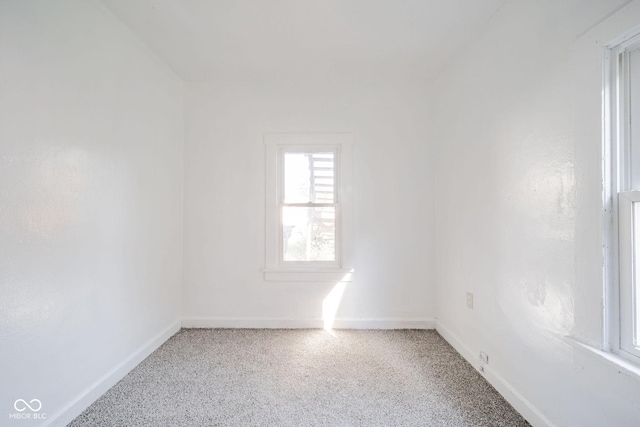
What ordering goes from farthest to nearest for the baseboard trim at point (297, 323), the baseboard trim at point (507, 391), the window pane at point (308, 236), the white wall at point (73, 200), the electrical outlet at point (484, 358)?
the window pane at point (308, 236) < the baseboard trim at point (297, 323) < the electrical outlet at point (484, 358) < the baseboard trim at point (507, 391) < the white wall at point (73, 200)

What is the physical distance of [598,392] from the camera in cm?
133

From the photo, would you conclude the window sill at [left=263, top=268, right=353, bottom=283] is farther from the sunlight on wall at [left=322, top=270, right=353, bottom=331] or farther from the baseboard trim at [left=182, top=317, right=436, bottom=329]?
the baseboard trim at [left=182, top=317, right=436, bottom=329]

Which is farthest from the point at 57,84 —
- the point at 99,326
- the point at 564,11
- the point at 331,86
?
the point at 564,11

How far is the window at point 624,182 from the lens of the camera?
1.25 m

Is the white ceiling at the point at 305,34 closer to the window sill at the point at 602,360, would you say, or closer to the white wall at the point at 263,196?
the white wall at the point at 263,196

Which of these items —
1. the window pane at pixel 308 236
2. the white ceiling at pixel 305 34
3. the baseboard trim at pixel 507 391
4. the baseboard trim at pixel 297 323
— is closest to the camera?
the baseboard trim at pixel 507 391

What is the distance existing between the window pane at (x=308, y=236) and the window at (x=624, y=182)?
7.53ft

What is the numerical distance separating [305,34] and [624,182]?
7.08 feet

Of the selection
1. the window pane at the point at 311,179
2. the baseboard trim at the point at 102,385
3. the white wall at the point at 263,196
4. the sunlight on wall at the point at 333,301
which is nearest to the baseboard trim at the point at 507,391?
the white wall at the point at 263,196

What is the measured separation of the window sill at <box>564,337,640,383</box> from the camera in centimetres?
117

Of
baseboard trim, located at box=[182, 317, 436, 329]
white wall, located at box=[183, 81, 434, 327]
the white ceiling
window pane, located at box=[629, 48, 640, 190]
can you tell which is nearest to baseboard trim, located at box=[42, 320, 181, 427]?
baseboard trim, located at box=[182, 317, 436, 329]

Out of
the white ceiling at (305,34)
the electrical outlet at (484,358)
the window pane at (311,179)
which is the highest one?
the white ceiling at (305,34)

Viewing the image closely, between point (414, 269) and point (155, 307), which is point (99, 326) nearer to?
point (155, 307)

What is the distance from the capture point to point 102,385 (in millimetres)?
2033
